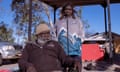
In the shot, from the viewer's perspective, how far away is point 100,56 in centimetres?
1958

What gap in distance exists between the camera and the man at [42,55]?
343cm

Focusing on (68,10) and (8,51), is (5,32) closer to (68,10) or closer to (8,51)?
(8,51)

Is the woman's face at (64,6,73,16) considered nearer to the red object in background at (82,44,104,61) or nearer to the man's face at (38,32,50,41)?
the man's face at (38,32,50,41)

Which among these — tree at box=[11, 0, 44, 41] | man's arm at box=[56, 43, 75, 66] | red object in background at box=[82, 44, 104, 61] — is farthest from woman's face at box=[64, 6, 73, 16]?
tree at box=[11, 0, 44, 41]

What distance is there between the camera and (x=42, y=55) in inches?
138

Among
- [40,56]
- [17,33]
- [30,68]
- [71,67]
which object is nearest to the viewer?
[30,68]

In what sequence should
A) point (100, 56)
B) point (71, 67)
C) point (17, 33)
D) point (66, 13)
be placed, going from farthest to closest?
point (17, 33) < point (100, 56) < point (66, 13) < point (71, 67)

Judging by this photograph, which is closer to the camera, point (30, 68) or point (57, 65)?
point (30, 68)

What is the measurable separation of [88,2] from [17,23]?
71.1ft

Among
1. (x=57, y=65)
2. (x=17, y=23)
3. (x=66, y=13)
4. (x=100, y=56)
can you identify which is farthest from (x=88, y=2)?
(x=17, y=23)

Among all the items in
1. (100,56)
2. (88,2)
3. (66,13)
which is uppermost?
(88,2)

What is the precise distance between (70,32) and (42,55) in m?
1.12

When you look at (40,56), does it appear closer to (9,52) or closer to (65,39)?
(65,39)

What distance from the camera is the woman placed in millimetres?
4469
